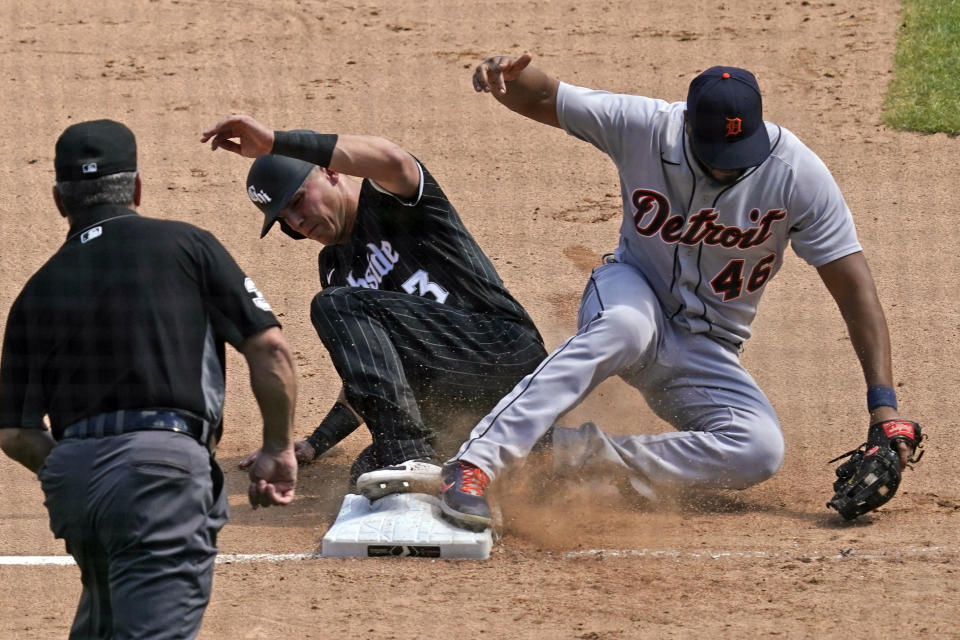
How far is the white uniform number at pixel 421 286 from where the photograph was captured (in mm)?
4832

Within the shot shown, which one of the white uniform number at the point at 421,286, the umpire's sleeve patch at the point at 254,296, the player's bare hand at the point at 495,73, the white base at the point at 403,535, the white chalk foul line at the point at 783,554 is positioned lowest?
the white base at the point at 403,535

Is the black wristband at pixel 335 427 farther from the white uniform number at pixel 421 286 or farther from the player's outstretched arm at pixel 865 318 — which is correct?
the player's outstretched arm at pixel 865 318

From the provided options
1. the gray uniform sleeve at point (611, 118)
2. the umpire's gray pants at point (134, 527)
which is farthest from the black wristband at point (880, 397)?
the umpire's gray pants at point (134, 527)

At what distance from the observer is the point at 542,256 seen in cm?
714

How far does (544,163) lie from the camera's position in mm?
7996

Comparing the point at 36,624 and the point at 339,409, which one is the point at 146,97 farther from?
the point at 36,624

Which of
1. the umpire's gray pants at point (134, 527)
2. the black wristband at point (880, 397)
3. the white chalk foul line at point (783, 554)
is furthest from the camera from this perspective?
the black wristband at point (880, 397)

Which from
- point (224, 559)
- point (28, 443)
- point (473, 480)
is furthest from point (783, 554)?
point (28, 443)

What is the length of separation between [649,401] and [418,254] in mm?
982

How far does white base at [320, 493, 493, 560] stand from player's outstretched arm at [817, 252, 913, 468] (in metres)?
1.39

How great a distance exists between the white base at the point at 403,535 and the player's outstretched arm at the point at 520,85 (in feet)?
4.64

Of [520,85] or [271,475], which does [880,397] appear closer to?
[520,85]

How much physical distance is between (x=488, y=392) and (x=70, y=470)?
211cm

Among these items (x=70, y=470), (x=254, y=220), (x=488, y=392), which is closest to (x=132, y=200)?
(x=70, y=470)
